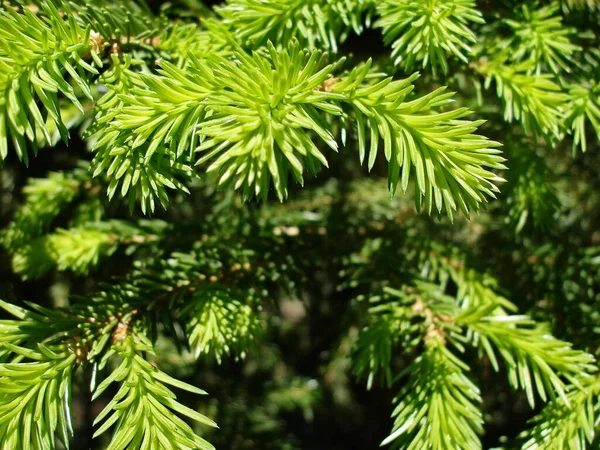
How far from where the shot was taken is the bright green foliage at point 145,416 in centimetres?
53

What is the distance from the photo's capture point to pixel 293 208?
115cm

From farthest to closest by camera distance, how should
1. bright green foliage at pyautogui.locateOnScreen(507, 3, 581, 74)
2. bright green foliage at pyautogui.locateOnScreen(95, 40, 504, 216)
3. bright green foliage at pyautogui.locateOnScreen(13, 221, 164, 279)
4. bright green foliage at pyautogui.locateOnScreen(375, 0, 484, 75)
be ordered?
bright green foliage at pyautogui.locateOnScreen(13, 221, 164, 279)
bright green foliage at pyautogui.locateOnScreen(507, 3, 581, 74)
bright green foliage at pyautogui.locateOnScreen(375, 0, 484, 75)
bright green foliage at pyautogui.locateOnScreen(95, 40, 504, 216)

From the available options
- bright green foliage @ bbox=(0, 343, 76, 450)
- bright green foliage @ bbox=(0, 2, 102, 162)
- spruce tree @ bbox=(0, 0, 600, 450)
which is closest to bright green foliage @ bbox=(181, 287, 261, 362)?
spruce tree @ bbox=(0, 0, 600, 450)

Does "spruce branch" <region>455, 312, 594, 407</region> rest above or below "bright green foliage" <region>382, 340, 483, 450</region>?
above

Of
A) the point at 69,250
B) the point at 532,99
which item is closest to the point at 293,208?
the point at 69,250

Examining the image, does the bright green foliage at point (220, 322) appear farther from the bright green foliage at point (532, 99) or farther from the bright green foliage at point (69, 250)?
the bright green foliage at point (532, 99)

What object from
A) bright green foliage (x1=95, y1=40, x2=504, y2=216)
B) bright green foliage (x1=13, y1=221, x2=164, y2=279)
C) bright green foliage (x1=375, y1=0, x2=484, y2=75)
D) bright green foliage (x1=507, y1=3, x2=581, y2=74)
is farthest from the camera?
bright green foliage (x1=13, y1=221, x2=164, y2=279)

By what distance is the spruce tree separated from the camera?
0.53 metres

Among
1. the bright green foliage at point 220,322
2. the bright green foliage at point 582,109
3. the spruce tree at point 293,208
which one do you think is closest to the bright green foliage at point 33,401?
the spruce tree at point 293,208

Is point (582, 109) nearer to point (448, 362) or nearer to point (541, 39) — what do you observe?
point (541, 39)

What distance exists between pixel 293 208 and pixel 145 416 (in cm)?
66

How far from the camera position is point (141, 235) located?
0.93 metres

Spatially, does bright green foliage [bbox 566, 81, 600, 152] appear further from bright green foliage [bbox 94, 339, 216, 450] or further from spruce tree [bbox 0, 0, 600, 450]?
bright green foliage [bbox 94, 339, 216, 450]

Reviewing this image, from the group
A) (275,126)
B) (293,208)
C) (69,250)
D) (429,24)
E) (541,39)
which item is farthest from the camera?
(293,208)
